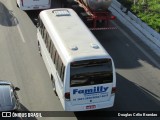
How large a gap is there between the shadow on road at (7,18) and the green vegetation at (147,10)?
25.7ft

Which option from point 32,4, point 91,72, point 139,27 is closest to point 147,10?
point 139,27

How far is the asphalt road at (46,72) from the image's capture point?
Result: 1482 cm

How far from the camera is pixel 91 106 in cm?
1312

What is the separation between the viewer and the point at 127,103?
48.7 ft

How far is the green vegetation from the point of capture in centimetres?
2198

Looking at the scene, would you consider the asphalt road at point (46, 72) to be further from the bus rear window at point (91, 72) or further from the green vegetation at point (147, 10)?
the bus rear window at point (91, 72)

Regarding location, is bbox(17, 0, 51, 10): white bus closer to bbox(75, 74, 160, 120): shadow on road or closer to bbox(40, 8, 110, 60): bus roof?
bbox(40, 8, 110, 60): bus roof

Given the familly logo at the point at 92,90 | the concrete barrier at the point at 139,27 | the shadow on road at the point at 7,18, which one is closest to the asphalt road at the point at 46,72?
the shadow on road at the point at 7,18

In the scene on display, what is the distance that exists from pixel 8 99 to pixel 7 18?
38.0 ft

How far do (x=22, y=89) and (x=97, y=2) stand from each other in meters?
7.99

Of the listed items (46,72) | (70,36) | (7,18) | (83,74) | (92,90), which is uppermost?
(70,36)

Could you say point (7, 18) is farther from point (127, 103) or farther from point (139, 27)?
point (127, 103)

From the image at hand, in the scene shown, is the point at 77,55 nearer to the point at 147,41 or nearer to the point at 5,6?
the point at 147,41

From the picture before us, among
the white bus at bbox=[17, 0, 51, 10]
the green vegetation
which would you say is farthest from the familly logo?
the white bus at bbox=[17, 0, 51, 10]
